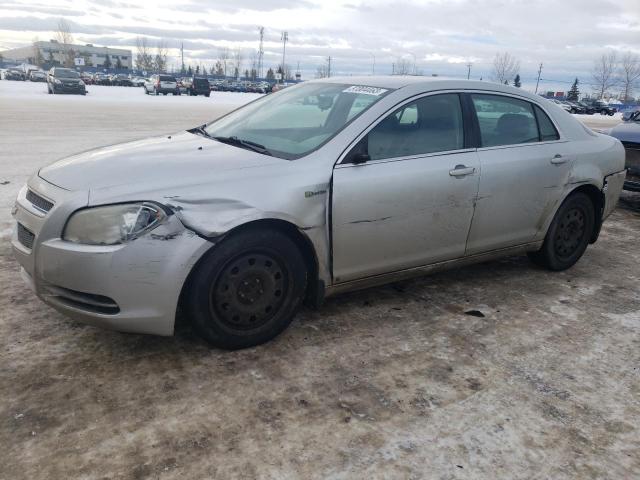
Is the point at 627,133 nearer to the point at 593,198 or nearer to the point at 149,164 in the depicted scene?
the point at 593,198

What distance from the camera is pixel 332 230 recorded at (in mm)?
3398

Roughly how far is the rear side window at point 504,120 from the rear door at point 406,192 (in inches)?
8.9

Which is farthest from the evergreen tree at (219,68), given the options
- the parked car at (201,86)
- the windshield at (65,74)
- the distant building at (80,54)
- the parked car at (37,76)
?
the windshield at (65,74)

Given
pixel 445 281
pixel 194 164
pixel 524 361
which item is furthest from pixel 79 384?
pixel 445 281

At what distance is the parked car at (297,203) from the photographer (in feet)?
9.50

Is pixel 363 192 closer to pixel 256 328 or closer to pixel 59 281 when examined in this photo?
pixel 256 328

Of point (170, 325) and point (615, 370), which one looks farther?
point (615, 370)

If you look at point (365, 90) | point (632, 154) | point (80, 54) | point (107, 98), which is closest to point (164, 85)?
point (107, 98)

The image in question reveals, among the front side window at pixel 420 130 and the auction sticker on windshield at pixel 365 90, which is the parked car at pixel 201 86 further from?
the front side window at pixel 420 130

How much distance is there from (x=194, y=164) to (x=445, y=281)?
93.4 inches

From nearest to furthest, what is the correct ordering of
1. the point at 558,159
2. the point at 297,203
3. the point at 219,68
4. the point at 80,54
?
the point at 297,203, the point at 558,159, the point at 80,54, the point at 219,68

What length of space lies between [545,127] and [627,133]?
4254mm

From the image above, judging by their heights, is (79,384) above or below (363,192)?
below

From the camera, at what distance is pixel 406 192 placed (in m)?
3.65
